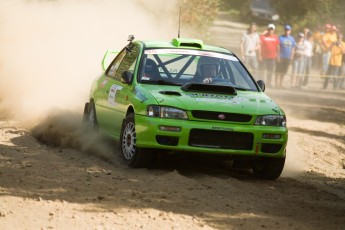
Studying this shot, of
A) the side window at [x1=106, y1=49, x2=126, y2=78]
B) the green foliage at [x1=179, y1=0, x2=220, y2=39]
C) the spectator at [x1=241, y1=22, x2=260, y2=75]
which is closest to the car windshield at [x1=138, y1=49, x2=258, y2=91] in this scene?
the side window at [x1=106, y1=49, x2=126, y2=78]

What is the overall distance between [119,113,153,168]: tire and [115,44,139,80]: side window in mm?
962

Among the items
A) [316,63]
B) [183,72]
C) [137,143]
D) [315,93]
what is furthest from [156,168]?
[316,63]

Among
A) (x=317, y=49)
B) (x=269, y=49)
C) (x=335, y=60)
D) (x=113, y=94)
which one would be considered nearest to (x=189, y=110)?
(x=113, y=94)

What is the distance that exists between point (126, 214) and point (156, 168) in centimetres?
305

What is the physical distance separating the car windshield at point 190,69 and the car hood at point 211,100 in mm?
320

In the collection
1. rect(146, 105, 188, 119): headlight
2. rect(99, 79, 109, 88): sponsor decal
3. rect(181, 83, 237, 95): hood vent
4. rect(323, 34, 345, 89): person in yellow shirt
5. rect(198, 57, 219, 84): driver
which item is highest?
rect(198, 57, 219, 84): driver

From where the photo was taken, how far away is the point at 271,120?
1124 centimetres

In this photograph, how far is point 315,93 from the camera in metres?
29.5

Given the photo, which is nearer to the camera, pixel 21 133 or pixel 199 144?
pixel 199 144

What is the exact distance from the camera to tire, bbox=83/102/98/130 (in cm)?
1327

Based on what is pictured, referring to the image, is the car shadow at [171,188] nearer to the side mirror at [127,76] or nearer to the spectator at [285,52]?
the side mirror at [127,76]

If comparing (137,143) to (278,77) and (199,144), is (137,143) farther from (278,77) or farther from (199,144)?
(278,77)

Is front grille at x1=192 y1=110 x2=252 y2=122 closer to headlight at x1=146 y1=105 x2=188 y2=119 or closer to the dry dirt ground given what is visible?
headlight at x1=146 y1=105 x2=188 y2=119

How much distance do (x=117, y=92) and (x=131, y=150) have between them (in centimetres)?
113
